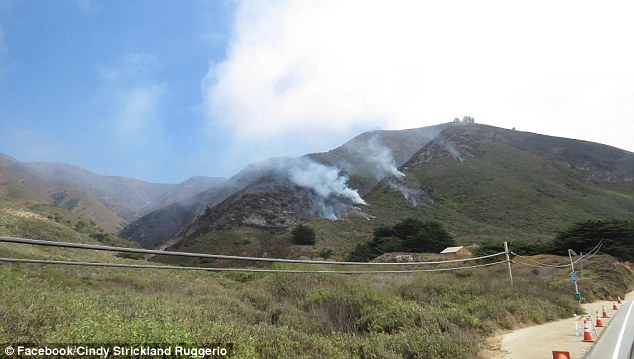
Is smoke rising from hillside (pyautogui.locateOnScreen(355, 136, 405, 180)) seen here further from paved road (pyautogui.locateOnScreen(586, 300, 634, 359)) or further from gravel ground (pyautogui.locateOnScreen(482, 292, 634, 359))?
gravel ground (pyautogui.locateOnScreen(482, 292, 634, 359))

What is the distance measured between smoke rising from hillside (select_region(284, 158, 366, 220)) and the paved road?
73335mm

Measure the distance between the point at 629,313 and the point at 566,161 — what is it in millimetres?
125280

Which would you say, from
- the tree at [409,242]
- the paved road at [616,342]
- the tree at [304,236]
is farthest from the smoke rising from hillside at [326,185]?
the paved road at [616,342]

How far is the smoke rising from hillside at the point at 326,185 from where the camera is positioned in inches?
3684

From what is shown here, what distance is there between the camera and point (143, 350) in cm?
348

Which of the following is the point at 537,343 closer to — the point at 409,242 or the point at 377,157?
the point at 409,242

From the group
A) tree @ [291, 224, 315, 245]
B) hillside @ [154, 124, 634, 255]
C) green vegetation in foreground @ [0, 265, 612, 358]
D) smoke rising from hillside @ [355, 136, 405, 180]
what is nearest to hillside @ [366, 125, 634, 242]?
hillside @ [154, 124, 634, 255]

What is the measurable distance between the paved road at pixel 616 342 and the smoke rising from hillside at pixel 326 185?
73.3 metres

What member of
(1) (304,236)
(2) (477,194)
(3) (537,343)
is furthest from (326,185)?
(3) (537,343)

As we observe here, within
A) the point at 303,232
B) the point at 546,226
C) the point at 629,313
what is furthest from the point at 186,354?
the point at 546,226

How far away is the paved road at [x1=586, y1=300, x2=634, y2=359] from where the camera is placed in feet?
20.8

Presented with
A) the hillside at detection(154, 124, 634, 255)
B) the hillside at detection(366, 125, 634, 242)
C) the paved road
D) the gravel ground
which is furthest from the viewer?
the hillside at detection(366, 125, 634, 242)

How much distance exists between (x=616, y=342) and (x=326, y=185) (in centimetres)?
10604

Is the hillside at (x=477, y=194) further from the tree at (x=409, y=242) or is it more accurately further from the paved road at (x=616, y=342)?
the paved road at (x=616, y=342)
